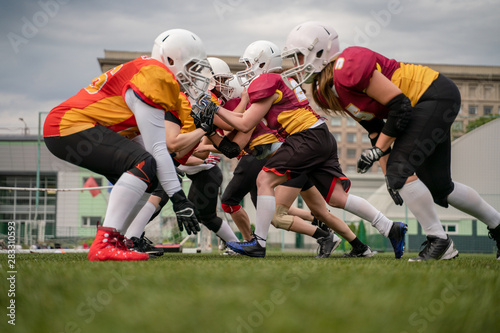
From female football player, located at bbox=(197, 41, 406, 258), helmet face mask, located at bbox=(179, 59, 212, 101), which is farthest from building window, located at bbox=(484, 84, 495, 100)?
helmet face mask, located at bbox=(179, 59, 212, 101)

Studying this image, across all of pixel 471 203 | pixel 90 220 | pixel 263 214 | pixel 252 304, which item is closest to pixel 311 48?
pixel 263 214

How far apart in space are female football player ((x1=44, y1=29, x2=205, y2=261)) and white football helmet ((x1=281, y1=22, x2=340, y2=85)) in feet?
2.58

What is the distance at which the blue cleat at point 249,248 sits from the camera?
4777 millimetres

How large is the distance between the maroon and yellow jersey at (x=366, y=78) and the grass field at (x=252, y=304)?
1.81m

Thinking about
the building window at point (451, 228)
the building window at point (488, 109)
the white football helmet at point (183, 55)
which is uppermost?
the building window at point (488, 109)

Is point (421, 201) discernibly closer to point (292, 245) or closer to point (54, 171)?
point (54, 171)

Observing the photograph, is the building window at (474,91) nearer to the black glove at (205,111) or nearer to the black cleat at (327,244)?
the black cleat at (327,244)

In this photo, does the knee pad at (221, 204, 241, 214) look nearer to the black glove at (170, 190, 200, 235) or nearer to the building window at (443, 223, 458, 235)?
the black glove at (170, 190, 200, 235)

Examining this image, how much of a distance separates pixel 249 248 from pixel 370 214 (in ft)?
4.21

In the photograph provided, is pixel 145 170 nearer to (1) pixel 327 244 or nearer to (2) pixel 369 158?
(2) pixel 369 158

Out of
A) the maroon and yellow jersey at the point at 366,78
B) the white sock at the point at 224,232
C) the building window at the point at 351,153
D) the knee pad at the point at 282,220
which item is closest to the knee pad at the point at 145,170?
the maroon and yellow jersey at the point at 366,78

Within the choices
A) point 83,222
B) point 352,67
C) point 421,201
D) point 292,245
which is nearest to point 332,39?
point 352,67

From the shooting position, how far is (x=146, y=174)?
3811mm

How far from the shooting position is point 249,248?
189 inches
